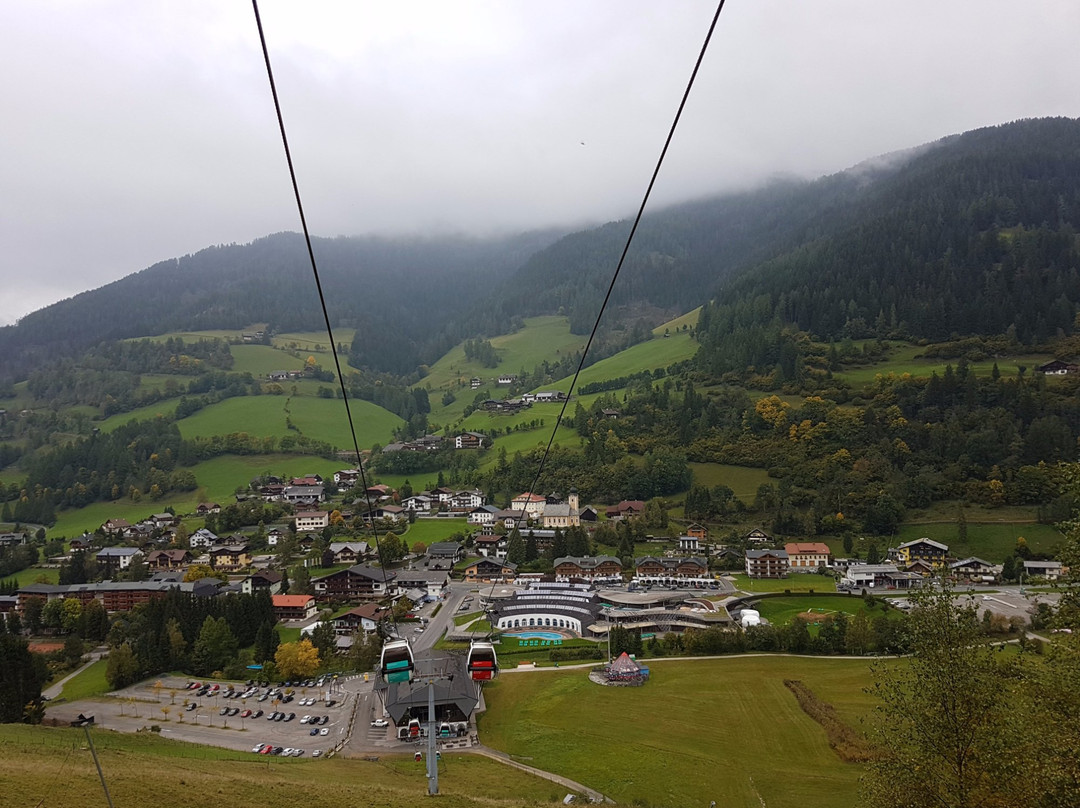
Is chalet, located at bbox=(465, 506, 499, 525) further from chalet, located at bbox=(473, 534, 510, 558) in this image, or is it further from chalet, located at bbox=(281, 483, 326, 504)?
chalet, located at bbox=(281, 483, 326, 504)

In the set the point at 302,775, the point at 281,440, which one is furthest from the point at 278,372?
the point at 302,775

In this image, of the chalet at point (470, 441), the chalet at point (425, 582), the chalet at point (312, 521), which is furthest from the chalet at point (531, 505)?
the chalet at point (470, 441)

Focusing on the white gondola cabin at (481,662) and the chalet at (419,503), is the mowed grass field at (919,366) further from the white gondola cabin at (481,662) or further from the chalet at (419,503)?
the white gondola cabin at (481,662)

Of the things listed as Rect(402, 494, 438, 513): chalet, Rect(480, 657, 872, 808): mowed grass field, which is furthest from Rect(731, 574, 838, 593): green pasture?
Rect(402, 494, 438, 513): chalet

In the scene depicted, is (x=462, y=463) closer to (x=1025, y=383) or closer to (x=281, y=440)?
(x=281, y=440)

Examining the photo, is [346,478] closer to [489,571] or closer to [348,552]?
[348,552]
